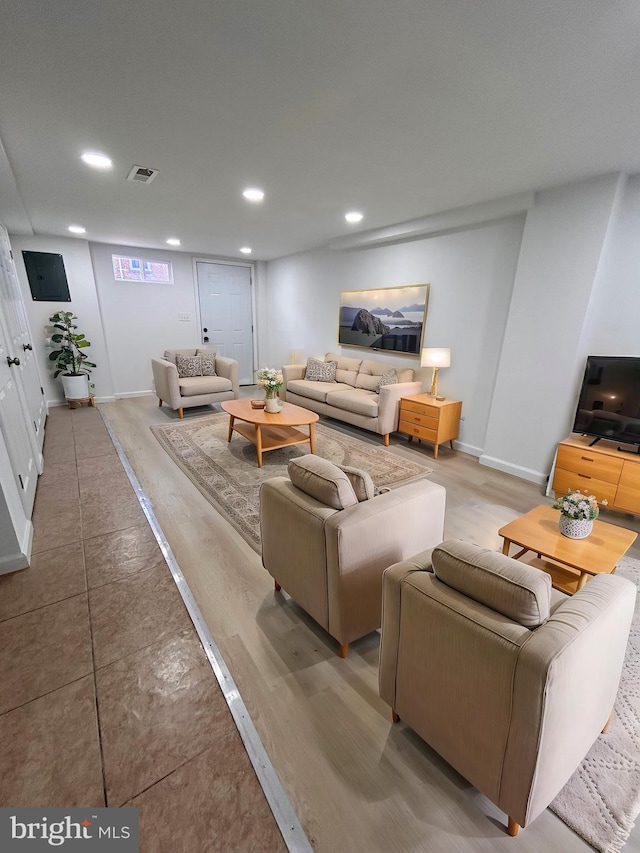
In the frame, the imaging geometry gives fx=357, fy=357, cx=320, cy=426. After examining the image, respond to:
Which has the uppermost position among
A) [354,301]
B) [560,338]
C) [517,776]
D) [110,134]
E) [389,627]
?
[110,134]

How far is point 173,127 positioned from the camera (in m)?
2.03

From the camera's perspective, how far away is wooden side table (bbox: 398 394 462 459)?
12.4 ft

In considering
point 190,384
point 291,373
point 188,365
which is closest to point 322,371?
point 291,373

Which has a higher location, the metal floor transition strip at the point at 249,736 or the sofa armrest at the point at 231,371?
the sofa armrest at the point at 231,371

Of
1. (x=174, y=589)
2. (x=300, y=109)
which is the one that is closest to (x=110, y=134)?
(x=300, y=109)

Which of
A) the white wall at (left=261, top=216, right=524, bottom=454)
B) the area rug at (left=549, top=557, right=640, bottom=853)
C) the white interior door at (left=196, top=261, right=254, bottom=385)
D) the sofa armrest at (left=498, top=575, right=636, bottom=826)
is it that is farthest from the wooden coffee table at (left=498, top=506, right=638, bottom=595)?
the white interior door at (left=196, top=261, right=254, bottom=385)

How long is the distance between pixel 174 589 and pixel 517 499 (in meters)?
2.72

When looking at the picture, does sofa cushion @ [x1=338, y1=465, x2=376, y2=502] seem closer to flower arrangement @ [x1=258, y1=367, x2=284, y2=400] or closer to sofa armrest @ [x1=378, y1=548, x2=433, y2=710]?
sofa armrest @ [x1=378, y1=548, x2=433, y2=710]

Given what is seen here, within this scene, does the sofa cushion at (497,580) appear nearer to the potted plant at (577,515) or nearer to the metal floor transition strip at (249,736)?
the metal floor transition strip at (249,736)

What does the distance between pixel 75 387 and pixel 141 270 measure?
221cm

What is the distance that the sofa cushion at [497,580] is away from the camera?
917 millimetres

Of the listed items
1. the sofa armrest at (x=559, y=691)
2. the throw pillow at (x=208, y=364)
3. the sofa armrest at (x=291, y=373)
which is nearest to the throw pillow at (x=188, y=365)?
the throw pillow at (x=208, y=364)

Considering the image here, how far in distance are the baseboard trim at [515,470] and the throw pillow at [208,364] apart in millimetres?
3972

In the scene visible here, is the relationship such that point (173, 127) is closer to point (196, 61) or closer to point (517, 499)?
point (196, 61)
